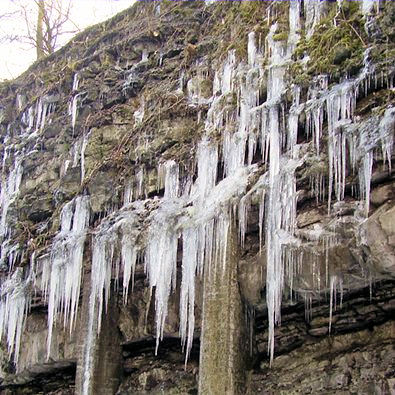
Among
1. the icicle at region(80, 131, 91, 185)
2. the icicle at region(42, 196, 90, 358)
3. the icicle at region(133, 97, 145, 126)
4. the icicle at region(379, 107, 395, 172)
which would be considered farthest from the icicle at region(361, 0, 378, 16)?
the icicle at region(80, 131, 91, 185)

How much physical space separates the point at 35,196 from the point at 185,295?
3.85 metres

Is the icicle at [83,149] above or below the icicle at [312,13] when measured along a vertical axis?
below

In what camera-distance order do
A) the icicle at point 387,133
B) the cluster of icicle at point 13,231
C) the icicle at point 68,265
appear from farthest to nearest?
the cluster of icicle at point 13,231 → the icicle at point 68,265 → the icicle at point 387,133

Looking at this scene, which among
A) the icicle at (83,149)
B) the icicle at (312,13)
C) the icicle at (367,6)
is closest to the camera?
the icicle at (367,6)

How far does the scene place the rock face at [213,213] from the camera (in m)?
6.75

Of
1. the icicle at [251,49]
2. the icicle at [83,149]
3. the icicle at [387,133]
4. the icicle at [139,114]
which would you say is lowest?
A: the icicle at [387,133]

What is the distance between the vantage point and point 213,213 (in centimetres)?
749

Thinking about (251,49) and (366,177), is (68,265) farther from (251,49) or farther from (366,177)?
(366,177)

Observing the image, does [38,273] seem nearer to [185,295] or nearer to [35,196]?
[35,196]

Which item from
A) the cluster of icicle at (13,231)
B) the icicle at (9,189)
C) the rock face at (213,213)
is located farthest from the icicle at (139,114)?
the icicle at (9,189)

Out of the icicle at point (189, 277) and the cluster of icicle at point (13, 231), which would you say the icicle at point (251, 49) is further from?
the cluster of icicle at point (13, 231)

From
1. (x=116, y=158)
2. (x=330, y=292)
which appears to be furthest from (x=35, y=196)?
(x=330, y=292)

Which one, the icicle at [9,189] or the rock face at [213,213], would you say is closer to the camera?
the rock face at [213,213]

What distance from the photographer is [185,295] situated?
7.77 metres
